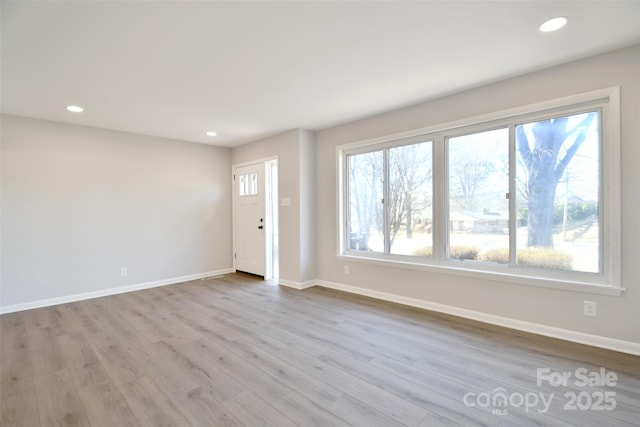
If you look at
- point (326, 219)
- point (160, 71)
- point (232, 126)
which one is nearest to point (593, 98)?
point (326, 219)

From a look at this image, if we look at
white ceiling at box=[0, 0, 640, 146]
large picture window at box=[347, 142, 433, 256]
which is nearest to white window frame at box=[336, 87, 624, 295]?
large picture window at box=[347, 142, 433, 256]

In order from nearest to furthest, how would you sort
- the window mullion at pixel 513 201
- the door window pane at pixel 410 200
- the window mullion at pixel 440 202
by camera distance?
the window mullion at pixel 513 201 < the window mullion at pixel 440 202 < the door window pane at pixel 410 200

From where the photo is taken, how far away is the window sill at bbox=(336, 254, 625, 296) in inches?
96.6

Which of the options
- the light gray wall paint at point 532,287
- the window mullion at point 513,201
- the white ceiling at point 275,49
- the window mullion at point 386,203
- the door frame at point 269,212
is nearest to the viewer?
the white ceiling at point 275,49

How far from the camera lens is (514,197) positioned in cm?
291

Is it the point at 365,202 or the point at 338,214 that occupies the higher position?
the point at 365,202

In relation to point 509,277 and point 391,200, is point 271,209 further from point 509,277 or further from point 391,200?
point 509,277

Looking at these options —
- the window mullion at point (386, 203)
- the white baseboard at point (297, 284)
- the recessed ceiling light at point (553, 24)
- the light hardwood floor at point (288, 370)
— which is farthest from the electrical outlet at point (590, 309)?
the white baseboard at point (297, 284)

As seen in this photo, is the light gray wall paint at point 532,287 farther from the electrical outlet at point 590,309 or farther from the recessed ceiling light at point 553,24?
the recessed ceiling light at point 553,24

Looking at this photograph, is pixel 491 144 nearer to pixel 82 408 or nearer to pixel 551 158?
pixel 551 158

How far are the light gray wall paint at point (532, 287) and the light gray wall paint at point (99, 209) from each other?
306 centimetres

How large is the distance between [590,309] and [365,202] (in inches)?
105

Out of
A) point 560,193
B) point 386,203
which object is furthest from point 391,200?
point 560,193

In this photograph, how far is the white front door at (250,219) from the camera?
5.27m
